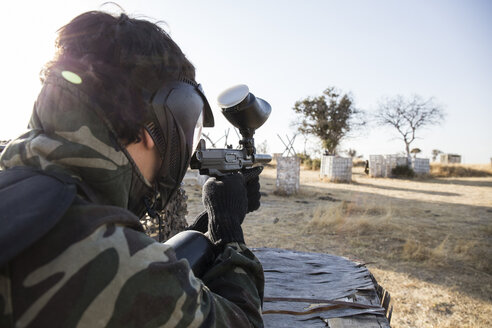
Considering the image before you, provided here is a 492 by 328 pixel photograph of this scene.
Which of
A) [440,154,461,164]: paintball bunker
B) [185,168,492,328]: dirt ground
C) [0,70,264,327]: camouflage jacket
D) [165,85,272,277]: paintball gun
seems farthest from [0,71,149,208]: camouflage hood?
[440,154,461,164]: paintball bunker

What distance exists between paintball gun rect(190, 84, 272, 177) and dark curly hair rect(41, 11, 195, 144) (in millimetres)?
774

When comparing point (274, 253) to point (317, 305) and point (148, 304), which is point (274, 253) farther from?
point (148, 304)

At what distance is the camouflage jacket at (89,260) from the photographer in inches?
25.8

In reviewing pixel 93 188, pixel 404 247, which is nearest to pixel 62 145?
pixel 93 188

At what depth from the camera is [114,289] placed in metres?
0.71

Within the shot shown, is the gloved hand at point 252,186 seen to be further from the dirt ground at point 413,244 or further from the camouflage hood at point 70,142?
the dirt ground at point 413,244

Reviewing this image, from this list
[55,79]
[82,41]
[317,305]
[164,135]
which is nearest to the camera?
[55,79]

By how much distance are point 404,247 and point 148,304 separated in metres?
5.81

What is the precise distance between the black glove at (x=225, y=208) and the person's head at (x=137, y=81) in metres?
0.32

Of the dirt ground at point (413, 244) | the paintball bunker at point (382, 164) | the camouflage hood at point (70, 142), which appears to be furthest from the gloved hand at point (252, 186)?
the paintball bunker at point (382, 164)

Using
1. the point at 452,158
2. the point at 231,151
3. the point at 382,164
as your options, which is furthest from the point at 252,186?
the point at 452,158

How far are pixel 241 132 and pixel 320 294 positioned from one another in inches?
47.7

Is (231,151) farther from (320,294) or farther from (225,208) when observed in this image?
(320,294)

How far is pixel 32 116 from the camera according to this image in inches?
35.2
